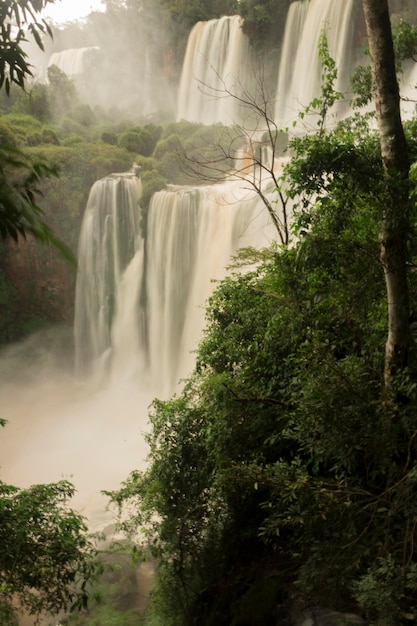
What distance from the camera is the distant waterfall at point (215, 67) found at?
72.8ft

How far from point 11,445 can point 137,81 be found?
2278 centimetres

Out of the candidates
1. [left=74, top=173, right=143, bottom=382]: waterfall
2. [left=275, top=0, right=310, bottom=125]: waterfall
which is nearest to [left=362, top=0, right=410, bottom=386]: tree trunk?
[left=74, top=173, right=143, bottom=382]: waterfall

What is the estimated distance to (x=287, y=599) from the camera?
17.8ft

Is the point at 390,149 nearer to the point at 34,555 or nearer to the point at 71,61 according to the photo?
the point at 34,555

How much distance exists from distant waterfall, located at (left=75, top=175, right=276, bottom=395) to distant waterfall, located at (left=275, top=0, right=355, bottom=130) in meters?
3.73

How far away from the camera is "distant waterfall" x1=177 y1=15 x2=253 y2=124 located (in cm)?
2220

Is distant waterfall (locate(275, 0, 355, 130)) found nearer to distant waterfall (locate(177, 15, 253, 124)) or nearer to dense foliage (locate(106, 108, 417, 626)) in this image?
distant waterfall (locate(177, 15, 253, 124))

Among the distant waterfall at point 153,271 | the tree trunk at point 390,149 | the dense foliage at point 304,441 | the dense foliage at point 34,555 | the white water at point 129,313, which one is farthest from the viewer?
the distant waterfall at point 153,271

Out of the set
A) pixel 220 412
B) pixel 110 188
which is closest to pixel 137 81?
pixel 110 188

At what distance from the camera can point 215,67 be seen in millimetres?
23266

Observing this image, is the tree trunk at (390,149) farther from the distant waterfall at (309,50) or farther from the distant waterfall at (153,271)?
the distant waterfall at (309,50)

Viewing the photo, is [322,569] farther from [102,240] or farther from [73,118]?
[73,118]

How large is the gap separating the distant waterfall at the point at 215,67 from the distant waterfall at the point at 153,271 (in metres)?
6.37

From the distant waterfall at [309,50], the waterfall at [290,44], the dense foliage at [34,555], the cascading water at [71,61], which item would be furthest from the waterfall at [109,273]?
the cascading water at [71,61]
